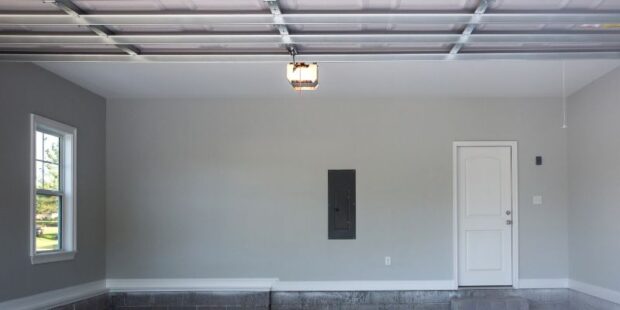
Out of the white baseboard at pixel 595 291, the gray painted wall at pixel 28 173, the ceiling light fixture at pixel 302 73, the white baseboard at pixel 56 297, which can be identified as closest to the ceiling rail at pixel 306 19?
the ceiling light fixture at pixel 302 73

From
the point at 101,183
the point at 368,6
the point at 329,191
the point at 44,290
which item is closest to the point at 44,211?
the point at 44,290

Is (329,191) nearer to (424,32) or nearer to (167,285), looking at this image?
(167,285)

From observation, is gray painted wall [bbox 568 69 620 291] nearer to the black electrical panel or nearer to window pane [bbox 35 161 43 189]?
the black electrical panel

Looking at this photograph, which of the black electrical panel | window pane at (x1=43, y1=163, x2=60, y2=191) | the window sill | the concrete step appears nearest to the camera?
the window sill

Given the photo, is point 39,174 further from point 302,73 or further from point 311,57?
point 311,57

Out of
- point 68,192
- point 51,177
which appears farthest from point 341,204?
point 51,177

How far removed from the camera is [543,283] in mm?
8156

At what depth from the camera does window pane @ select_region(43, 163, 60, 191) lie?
6.80 metres

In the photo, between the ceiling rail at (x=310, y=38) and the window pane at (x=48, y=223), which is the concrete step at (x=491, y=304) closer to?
the ceiling rail at (x=310, y=38)

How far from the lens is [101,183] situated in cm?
818

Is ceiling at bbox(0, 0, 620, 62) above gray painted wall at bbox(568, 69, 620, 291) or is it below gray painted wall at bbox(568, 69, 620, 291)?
above

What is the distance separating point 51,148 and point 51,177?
32 centimetres

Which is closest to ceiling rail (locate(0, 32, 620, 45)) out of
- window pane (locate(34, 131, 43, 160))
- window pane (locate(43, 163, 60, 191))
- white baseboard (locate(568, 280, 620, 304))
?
window pane (locate(34, 131, 43, 160))

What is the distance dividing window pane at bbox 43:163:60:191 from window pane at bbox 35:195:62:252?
0.37ft
